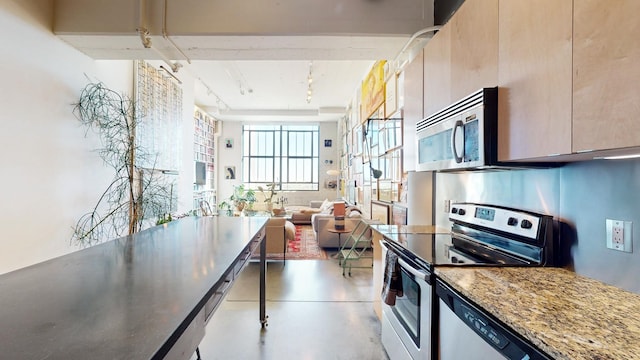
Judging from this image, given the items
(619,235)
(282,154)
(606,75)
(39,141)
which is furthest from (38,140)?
(282,154)

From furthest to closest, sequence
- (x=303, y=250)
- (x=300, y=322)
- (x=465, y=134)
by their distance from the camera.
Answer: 1. (x=303, y=250)
2. (x=300, y=322)
3. (x=465, y=134)

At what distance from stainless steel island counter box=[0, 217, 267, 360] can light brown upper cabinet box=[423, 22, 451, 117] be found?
1.47 metres

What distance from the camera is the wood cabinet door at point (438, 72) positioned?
5.85 ft

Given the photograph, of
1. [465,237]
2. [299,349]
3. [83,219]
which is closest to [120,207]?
[83,219]

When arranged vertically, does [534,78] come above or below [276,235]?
above

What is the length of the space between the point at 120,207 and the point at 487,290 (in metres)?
3.82

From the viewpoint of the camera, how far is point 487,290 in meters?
1.07

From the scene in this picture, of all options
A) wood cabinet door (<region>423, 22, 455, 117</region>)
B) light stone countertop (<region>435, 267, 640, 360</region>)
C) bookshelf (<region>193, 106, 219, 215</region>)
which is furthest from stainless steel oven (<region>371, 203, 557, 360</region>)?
bookshelf (<region>193, 106, 219, 215</region>)

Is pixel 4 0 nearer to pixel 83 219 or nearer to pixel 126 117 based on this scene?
pixel 126 117

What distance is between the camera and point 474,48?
151cm

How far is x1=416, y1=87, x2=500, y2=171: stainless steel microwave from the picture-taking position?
1358mm

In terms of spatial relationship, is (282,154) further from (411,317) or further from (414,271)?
(414,271)

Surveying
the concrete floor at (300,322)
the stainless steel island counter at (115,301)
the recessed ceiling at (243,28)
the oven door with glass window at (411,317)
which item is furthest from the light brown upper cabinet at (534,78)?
the concrete floor at (300,322)

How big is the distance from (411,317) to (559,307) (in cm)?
89
